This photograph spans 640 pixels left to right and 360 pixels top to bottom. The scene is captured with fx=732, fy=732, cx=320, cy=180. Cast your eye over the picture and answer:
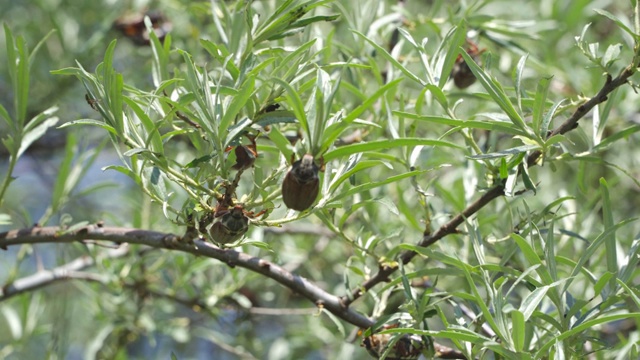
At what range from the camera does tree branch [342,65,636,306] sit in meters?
0.68

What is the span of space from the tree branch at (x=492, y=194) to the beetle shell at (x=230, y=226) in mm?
205

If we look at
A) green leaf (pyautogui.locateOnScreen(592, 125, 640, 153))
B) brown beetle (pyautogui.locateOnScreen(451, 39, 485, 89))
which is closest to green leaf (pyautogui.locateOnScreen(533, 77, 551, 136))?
green leaf (pyautogui.locateOnScreen(592, 125, 640, 153))

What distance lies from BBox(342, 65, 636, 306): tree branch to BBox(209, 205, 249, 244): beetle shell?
205mm

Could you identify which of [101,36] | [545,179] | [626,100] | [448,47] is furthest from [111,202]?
[448,47]

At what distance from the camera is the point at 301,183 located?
23.5 inches

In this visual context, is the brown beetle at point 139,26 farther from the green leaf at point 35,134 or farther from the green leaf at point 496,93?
the green leaf at point 496,93

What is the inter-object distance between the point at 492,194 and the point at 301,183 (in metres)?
0.23

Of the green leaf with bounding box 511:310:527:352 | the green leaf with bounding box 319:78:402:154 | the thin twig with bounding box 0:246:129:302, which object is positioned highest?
the green leaf with bounding box 319:78:402:154

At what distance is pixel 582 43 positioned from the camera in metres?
0.71

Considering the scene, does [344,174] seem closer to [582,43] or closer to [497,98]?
[497,98]

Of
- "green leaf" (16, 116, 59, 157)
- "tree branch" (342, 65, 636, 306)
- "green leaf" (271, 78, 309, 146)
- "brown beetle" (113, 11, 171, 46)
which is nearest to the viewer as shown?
"green leaf" (271, 78, 309, 146)

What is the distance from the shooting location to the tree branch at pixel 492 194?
2.22 ft

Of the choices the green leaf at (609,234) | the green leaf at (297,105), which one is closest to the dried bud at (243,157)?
the green leaf at (297,105)

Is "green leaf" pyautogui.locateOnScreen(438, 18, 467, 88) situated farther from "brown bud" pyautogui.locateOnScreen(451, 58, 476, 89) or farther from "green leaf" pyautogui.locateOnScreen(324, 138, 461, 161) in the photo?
"brown bud" pyautogui.locateOnScreen(451, 58, 476, 89)
